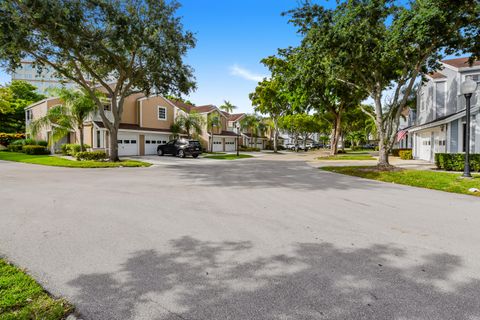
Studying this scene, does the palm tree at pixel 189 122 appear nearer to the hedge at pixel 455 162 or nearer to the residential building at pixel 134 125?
the residential building at pixel 134 125

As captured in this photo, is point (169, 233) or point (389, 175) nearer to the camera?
point (169, 233)

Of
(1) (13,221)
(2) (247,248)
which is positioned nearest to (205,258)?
(2) (247,248)

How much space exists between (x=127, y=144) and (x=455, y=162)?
27.1 metres

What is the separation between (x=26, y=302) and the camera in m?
2.45

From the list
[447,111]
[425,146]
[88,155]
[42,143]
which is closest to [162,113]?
[42,143]

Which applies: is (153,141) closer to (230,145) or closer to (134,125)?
(134,125)

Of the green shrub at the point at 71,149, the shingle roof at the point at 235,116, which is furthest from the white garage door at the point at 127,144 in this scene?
the shingle roof at the point at 235,116

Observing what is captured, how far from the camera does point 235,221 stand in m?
5.24

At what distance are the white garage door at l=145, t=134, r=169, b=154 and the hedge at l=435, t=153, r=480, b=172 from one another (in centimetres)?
2636

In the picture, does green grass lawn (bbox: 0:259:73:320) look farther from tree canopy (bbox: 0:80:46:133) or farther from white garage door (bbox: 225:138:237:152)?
tree canopy (bbox: 0:80:46:133)

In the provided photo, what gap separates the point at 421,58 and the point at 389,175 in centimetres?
620

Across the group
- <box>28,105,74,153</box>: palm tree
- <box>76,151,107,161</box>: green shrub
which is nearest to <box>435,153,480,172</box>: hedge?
<box>76,151,107,161</box>: green shrub

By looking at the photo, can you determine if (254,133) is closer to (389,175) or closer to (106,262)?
(389,175)

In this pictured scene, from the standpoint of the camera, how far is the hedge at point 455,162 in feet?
43.5
